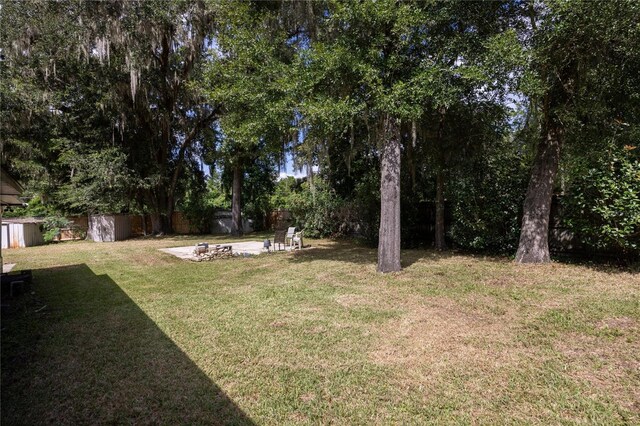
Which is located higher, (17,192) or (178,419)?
(17,192)

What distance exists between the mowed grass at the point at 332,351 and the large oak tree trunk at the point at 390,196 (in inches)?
23.1

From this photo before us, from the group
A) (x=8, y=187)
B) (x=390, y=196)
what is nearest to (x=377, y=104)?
(x=390, y=196)

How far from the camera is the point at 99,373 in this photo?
9.25ft

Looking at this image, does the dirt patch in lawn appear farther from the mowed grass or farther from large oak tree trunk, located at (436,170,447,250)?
large oak tree trunk, located at (436,170,447,250)

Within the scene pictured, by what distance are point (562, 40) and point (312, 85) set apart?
13.7ft

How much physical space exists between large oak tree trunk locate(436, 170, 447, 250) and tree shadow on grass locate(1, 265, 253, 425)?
729 centimetres

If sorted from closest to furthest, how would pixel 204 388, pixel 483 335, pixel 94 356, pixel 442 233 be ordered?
pixel 204 388
pixel 94 356
pixel 483 335
pixel 442 233

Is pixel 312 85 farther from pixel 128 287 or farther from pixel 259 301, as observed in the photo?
pixel 128 287

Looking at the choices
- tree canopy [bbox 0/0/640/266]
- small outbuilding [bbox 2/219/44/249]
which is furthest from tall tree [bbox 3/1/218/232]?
small outbuilding [bbox 2/219/44/249]

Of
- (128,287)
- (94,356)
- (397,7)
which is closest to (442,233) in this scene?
(397,7)

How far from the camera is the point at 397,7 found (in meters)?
5.96

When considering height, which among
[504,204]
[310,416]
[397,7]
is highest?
[397,7]

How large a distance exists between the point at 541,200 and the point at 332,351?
573 cm

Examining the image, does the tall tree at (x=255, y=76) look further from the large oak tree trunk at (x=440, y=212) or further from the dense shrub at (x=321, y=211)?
the dense shrub at (x=321, y=211)
